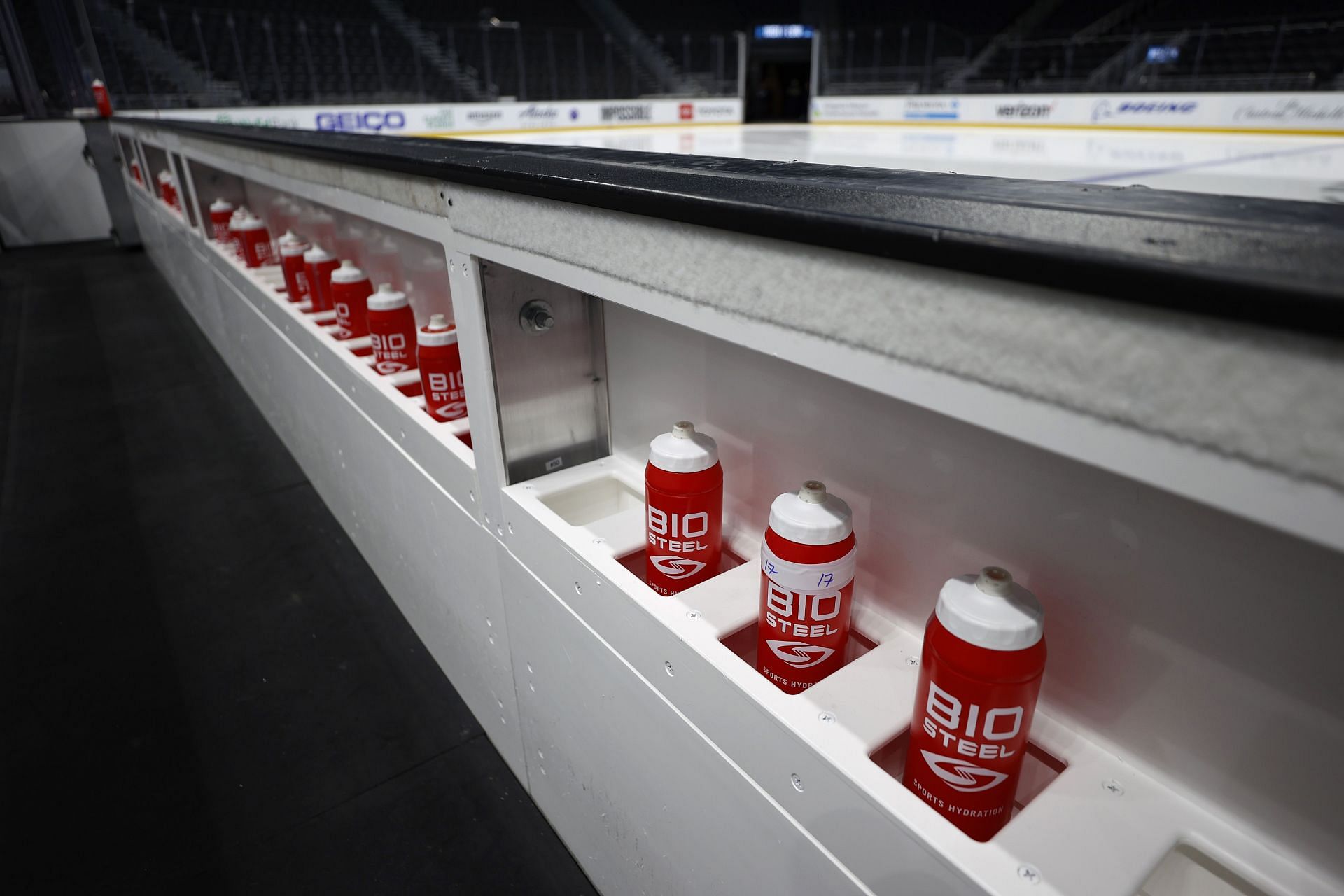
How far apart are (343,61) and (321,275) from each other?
8941mm

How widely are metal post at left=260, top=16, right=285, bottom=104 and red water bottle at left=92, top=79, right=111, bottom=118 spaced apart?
2.26 metres

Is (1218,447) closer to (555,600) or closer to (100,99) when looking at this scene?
(555,600)

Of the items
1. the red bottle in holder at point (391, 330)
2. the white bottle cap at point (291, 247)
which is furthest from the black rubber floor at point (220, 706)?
the white bottle cap at point (291, 247)

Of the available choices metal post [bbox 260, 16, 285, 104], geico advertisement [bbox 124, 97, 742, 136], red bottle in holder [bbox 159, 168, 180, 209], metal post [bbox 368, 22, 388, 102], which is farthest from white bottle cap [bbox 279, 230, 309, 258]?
metal post [bbox 368, 22, 388, 102]

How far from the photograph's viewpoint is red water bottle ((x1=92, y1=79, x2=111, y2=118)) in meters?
5.93

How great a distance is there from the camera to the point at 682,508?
2.42 feet

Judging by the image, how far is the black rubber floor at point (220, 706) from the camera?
1.13 meters

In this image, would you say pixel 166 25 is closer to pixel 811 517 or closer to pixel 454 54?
pixel 454 54

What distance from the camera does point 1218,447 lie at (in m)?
0.28

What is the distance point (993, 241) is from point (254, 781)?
141 centimetres

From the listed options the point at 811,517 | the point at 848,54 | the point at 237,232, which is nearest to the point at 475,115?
the point at 237,232

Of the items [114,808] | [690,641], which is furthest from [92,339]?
[690,641]

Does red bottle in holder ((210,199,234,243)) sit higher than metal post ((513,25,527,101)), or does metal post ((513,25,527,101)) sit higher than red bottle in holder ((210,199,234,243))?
metal post ((513,25,527,101))

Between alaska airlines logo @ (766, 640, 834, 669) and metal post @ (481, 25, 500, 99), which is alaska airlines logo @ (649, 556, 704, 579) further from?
metal post @ (481, 25, 500, 99)
